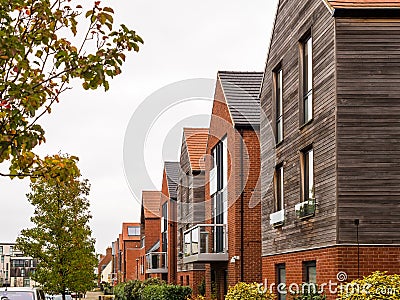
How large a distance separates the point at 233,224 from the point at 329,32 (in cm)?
1302

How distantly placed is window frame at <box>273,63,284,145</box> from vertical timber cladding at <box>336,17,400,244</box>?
5.64 meters

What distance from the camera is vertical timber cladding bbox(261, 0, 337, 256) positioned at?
17672 millimetres

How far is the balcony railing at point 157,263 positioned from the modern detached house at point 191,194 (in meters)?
6.26

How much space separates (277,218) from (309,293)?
4020mm

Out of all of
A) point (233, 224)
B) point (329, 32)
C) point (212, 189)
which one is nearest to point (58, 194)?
point (212, 189)

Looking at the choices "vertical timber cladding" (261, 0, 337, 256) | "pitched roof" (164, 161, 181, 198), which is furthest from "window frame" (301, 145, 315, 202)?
"pitched roof" (164, 161, 181, 198)

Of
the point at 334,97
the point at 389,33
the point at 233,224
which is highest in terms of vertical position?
the point at 389,33

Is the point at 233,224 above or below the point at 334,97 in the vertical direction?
below

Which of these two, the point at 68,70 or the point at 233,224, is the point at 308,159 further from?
the point at 68,70

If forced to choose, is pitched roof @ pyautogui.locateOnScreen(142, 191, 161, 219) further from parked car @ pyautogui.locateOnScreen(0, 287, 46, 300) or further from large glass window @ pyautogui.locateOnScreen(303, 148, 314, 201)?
large glass window @ pyautogui.locateOnScreen(303, 148, 314, 201)

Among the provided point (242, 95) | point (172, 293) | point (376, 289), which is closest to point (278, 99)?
point (242, 95)

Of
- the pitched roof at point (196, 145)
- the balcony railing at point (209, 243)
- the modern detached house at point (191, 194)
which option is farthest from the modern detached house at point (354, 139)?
the pitched roof at point (196, 145)

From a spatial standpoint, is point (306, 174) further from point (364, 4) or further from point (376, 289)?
point (376, 289)

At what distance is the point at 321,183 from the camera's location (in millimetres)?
18203
